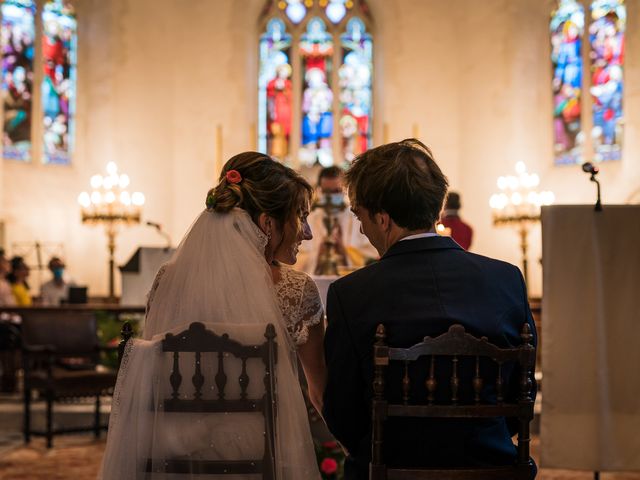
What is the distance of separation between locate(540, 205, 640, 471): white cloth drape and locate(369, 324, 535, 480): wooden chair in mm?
2086

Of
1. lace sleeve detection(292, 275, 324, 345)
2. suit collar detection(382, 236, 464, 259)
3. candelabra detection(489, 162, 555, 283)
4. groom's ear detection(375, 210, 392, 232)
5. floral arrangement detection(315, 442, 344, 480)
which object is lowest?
floral arrangement detection(315, 442, 344, 480)

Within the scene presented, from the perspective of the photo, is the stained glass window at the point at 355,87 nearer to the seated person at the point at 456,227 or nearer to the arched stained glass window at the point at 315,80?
the arched stained glass window at the point at 315,80

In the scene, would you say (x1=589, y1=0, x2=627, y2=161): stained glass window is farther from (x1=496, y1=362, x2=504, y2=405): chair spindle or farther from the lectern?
(x1=496, y1=362, x2=504, y2=405): chair spindle

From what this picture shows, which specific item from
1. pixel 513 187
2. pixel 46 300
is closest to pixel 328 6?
pixel 513 187

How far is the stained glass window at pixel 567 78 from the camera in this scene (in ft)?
41.4

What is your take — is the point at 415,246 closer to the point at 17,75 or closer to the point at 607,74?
the point at 607,74

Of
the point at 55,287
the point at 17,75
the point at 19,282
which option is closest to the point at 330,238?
the point at 19,282

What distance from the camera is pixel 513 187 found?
11.4 m

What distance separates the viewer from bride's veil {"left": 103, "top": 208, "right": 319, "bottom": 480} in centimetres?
244

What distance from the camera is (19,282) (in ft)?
32.1

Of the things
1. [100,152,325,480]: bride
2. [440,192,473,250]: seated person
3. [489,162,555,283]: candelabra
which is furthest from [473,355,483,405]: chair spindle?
[489,162,555,283]: candelabra

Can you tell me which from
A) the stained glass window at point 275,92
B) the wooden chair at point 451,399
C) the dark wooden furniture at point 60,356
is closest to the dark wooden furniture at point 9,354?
the dark wooden furniture at point 60,356

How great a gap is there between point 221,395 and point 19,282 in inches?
310

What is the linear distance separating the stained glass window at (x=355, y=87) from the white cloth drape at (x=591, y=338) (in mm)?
9818
